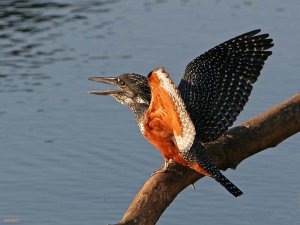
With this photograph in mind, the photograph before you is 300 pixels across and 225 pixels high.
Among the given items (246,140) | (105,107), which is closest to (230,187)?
(246,140)

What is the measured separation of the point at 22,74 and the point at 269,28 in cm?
271

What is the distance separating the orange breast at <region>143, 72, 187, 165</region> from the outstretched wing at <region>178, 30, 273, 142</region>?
0.91 ft

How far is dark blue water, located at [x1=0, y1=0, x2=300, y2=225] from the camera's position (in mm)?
9242

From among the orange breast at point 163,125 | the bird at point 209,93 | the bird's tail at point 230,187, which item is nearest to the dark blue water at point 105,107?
the bird at point 209,93

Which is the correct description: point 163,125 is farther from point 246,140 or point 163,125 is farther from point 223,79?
point 223,79

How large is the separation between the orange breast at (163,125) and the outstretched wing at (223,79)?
0.28m

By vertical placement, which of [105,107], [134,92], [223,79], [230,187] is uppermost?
[223,79]

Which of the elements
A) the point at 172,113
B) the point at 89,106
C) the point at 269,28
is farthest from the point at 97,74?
the point at 172,113

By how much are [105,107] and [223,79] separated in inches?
138

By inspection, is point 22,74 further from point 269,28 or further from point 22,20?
point 269,28

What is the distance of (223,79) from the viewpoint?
7.47 meters

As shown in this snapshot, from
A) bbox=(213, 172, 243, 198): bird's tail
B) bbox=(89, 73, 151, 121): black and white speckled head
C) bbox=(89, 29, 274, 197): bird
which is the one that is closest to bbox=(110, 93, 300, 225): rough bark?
bbox=(89, 29, 274, 197): bird

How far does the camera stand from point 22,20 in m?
13.1

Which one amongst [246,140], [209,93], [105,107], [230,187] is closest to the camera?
Result: [230,187]
